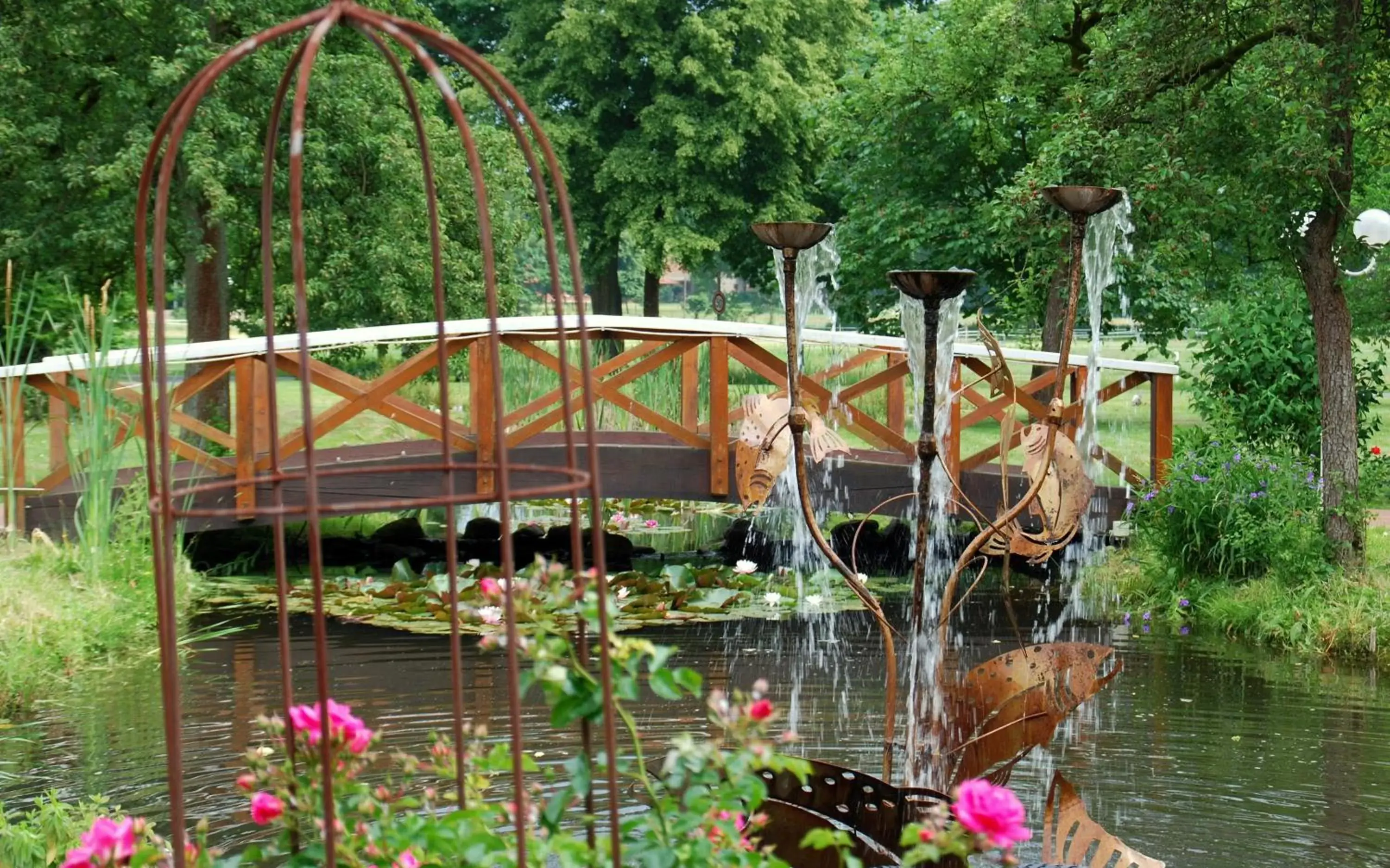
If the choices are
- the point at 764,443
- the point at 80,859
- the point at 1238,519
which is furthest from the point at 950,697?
the point at 1238,519

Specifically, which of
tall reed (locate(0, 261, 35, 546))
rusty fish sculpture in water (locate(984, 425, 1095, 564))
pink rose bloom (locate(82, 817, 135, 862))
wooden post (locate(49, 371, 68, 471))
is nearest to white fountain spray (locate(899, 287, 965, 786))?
rusty fish sculpture in water (locate(984, 425, 1095, 564))

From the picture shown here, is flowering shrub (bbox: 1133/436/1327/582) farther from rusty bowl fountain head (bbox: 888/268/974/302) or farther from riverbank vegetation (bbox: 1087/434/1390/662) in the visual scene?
rusty bowl fountain head (bbox: 888/268/974/302)

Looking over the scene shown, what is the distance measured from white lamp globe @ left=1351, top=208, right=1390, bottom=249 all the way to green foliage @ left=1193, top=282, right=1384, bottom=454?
2094 millimetres

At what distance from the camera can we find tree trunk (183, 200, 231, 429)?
11898 mm

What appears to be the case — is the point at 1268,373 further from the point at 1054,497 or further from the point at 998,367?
the point at 998,367

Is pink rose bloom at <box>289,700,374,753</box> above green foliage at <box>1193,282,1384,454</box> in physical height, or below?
below

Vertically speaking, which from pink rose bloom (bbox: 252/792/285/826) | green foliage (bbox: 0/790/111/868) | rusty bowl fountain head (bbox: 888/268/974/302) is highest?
rusty bowl fountain head (bbox: 888/268/974/302)

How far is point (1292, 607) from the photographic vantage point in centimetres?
701

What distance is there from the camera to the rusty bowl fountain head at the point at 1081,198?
136 inches

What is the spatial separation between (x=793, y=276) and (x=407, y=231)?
8374mm

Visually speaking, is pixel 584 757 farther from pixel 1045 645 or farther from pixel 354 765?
pixel 1045 645

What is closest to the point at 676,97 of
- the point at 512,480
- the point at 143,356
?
the point at 512,480

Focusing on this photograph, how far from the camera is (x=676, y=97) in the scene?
60.7 feet

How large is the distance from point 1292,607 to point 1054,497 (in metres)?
1.63
